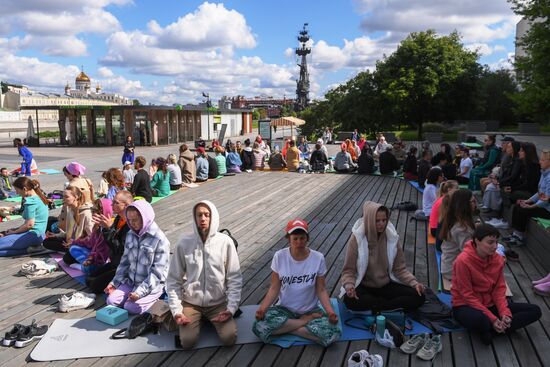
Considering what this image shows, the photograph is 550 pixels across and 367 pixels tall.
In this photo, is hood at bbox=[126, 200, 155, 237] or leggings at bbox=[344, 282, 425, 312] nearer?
leggings at bbox=[344, 282, 425, 312]

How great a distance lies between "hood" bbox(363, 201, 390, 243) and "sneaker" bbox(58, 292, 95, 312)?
3.02m

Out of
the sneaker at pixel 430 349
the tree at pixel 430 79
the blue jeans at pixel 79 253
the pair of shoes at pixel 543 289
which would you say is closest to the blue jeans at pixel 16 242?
the blue jeans at pixel 79 253

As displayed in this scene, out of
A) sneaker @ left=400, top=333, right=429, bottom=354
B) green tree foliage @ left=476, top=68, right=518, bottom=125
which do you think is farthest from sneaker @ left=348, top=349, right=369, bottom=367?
green tree foliage @ left=476, top=68, right=518, bottom=125

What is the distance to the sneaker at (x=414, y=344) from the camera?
3.99 m

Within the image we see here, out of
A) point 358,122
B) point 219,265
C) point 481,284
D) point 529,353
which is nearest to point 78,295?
point 219,265

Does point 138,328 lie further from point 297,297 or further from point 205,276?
point 297,297

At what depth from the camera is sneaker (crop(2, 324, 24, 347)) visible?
13.9 ft

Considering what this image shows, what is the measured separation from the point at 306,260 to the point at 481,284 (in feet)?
5.29

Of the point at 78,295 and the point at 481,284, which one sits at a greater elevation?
the point at 481,284

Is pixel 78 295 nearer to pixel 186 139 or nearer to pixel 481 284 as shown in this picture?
pixel 481 284

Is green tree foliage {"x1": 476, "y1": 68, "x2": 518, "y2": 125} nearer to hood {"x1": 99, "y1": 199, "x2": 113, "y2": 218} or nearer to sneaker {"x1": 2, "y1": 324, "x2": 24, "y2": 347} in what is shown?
hood {"x1": 99, "y1": 199, "x2": 113, "y2": 218}

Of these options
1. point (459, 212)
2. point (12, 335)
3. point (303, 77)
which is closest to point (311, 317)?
point (459, 212)

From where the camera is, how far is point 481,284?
429cm

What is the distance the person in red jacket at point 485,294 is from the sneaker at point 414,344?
0.48 metres
